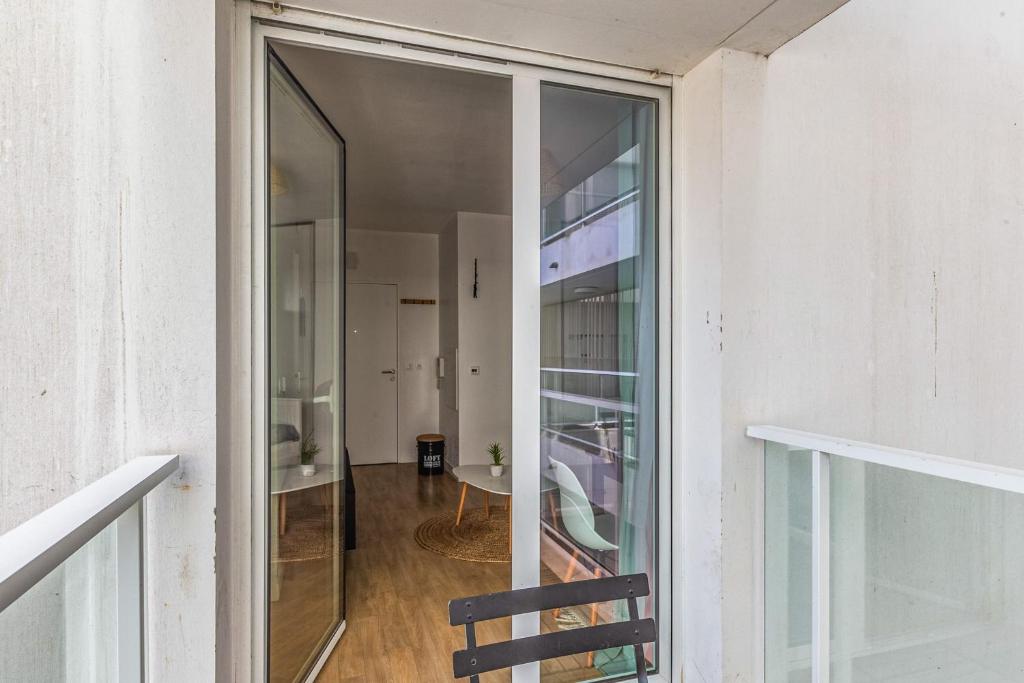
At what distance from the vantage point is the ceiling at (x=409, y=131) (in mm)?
2349

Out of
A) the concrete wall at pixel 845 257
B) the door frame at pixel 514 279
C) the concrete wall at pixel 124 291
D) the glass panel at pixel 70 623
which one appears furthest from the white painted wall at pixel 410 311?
the glass panel at pixel 70 623

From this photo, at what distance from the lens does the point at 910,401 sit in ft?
7.98

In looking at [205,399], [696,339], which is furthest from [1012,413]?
[205,399]

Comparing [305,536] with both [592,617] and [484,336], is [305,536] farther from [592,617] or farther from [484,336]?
[484,336]

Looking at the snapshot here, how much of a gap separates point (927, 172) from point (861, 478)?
66.2 inches

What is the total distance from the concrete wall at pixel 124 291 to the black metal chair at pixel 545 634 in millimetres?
720

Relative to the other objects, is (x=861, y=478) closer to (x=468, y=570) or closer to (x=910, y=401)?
(x=910, y=401)

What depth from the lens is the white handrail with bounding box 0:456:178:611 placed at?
733 mm

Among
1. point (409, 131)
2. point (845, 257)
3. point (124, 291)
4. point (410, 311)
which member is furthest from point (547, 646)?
point (410, 311)

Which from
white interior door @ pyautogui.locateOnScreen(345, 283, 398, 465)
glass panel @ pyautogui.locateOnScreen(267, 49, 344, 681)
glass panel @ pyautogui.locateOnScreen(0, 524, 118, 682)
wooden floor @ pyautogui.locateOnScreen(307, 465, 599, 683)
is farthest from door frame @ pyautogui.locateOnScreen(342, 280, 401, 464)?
glass panel @ pyautogui.locateOnScreen(0, 524, 118, 682)

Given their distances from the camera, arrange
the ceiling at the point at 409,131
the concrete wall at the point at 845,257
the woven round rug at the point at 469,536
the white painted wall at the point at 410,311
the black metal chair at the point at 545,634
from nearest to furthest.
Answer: the black metal chair at the point at 545,634, the concrete wall at the point at 845,257, the ceiling at the point at 409,131, the woven round rug at the point at 469,536, the white painted wall at the point at 410,311

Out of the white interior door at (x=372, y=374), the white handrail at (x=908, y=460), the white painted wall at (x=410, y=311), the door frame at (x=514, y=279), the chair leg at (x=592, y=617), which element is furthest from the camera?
the white painted wall at (x=410, y=311)

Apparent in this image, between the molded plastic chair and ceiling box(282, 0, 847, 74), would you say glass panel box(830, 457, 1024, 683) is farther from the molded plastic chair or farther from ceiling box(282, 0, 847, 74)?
ceiling box(282, 0, 847, 74)

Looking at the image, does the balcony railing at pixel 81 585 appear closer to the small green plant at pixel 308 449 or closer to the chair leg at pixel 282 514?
the chair leg at pixel 282 514
